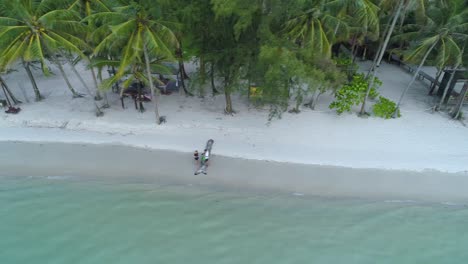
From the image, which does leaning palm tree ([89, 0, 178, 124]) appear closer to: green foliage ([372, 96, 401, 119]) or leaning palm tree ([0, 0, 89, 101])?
leaning palm tree ([0, 0, 89, 101])

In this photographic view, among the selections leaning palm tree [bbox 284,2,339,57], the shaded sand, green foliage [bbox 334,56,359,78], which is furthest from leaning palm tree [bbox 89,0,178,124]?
green foliage [bbox 334,56,359,78]

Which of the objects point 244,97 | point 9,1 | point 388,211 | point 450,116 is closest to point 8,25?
point 9,1

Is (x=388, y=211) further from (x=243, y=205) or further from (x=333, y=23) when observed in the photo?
(x=333, y=23)

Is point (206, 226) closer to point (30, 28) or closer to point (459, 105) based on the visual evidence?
point (30, 28)

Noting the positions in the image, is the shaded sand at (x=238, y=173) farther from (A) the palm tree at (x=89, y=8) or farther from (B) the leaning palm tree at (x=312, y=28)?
(B) the leaning palm tree at (x=312, y=28)

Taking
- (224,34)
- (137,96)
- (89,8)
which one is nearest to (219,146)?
(224,34)

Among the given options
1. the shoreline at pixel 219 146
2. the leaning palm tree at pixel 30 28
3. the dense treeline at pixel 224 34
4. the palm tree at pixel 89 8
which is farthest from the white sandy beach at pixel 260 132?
the leaning palm tree at pixel 30 28
